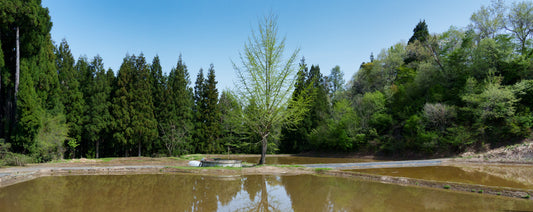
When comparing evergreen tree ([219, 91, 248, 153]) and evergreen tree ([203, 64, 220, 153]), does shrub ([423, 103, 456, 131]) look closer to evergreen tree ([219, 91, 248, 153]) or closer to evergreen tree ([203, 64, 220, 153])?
evergreen tree ([219, 91, 248, 153])

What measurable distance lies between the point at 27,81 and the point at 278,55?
16.3 m

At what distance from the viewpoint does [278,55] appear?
15.5m

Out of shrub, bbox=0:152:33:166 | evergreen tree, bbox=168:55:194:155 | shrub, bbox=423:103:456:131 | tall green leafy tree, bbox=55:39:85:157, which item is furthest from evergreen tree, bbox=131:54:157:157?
shrub, bbox=423:103:456:131

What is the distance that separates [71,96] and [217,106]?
16879mm

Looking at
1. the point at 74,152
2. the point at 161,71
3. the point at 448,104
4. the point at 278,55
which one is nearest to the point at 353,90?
the point at 448,104

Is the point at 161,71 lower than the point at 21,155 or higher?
higher

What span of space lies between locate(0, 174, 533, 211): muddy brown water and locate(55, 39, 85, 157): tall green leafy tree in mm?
18832

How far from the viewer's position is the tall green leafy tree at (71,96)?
26359 millimetres

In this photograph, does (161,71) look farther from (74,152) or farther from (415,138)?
(415,138)

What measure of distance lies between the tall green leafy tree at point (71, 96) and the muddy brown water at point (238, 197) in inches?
741

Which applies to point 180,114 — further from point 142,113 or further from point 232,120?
point 232,120

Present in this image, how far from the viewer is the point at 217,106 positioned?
37.9m

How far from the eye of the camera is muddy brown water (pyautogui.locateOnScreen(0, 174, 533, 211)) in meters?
6.80

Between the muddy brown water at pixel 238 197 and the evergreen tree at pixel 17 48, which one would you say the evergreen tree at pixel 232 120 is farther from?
the evergreen tree at pixel 17 48
